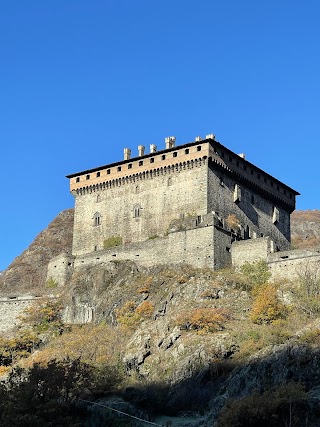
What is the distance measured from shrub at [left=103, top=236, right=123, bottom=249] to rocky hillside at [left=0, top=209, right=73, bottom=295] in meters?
23.0

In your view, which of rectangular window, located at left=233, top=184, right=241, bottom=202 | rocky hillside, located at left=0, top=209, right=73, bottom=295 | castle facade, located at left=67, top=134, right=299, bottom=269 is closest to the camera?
castle facade, located at left=67, top=134, right=299, bottom=269

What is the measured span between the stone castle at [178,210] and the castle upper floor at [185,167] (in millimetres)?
93

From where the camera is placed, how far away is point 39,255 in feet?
362

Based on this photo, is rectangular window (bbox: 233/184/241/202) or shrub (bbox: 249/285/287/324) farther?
rectangular window (bbox: 233/184/241/202)

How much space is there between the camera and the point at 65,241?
112 meters

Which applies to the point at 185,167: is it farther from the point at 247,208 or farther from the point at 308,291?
the point at 308,291

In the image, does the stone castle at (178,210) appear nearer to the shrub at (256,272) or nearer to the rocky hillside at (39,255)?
the shrub at (256,272)

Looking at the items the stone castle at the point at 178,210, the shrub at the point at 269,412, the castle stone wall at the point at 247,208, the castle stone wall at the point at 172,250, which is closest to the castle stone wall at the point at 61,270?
the stone castle at the point at 178,210

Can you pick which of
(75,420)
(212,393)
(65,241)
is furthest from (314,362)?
(65,241)

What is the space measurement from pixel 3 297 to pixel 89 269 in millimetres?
8555

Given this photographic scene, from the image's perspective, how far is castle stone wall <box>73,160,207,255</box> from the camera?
235 feet

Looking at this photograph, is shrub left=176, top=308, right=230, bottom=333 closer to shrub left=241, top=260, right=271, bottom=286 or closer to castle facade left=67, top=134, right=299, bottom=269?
shrub left=241, top=260, right=271, bottom=286

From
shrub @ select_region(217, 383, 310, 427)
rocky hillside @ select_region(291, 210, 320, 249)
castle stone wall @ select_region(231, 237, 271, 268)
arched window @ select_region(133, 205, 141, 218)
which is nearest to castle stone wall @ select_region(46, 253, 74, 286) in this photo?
arched window @ select_region(133, 205, 141, 218)

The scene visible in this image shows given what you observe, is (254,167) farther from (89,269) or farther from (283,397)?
(283,397)
